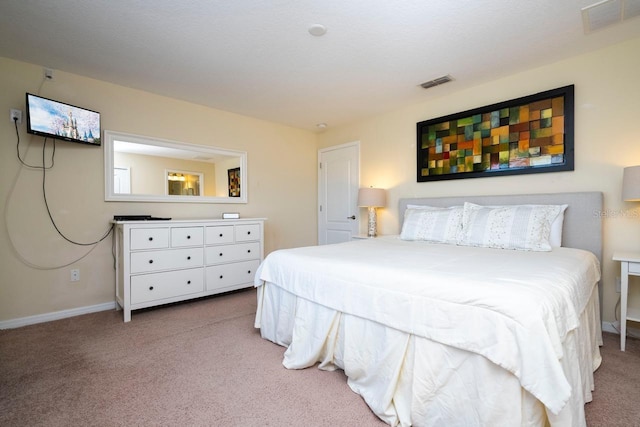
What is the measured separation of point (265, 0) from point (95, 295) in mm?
3192

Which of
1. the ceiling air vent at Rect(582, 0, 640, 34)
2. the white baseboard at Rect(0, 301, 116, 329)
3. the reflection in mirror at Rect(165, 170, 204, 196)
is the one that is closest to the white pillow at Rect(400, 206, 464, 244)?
the ceiling air vent at Rect(582, 0, 640, 34)

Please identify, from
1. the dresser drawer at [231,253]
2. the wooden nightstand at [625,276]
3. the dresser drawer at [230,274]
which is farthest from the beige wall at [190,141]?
the dresser drawer at [230,274]

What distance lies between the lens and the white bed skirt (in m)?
1.14

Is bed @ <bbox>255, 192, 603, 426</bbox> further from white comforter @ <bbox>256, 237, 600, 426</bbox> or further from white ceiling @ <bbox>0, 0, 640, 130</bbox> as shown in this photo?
white ceiling @ <bbox>0, 0, 640, 130</bbox>

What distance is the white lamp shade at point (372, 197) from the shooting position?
3889 mm

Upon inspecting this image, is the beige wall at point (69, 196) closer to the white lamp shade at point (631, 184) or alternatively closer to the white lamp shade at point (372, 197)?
the white lamp shade at point (372, 197)

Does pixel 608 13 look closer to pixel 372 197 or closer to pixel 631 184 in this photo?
pixel 631 184

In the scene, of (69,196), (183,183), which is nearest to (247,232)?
(183,183)

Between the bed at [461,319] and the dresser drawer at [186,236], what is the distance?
1245mm

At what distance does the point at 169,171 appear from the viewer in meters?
3.54

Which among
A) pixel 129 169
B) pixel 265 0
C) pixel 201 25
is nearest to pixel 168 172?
pixel 129 169

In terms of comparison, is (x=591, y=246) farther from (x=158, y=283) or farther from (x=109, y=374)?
(x=158, y=283)

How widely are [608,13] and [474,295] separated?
7.62ft

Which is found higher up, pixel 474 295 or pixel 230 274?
pixel 474 295
